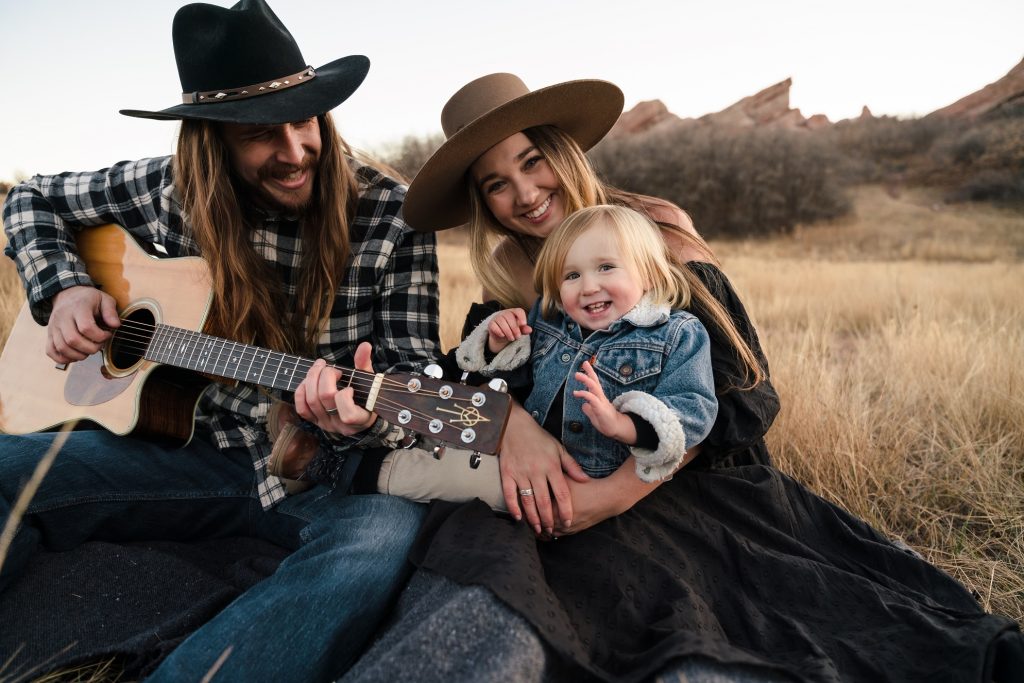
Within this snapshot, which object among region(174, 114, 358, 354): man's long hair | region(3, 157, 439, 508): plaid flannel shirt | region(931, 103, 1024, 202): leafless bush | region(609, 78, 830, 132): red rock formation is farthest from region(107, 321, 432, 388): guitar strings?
region(609, 78, 830, 132): red rock formation

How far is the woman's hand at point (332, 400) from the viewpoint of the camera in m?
1.99

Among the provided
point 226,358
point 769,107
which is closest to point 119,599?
point 226,358

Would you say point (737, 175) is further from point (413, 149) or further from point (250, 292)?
point (250, 292)

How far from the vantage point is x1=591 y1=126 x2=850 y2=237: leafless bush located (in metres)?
23.2

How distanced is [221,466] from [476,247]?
151 cm

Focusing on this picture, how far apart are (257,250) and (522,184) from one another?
1240mm

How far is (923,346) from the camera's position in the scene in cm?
454

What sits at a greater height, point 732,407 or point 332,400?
point 332,400

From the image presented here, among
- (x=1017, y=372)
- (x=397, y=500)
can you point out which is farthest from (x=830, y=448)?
(x=397, y=500)

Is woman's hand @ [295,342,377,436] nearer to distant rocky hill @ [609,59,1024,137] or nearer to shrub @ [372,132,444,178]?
shrub @ [372,132,444,178]

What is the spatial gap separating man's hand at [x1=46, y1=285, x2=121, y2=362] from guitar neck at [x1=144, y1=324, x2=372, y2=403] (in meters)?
0.23

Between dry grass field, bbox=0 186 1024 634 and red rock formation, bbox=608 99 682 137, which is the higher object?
red rock formation, bbox=608 99 682 137

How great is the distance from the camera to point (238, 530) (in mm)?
2701

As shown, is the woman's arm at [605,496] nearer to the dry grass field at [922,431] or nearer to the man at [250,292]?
the man at [250,292]
